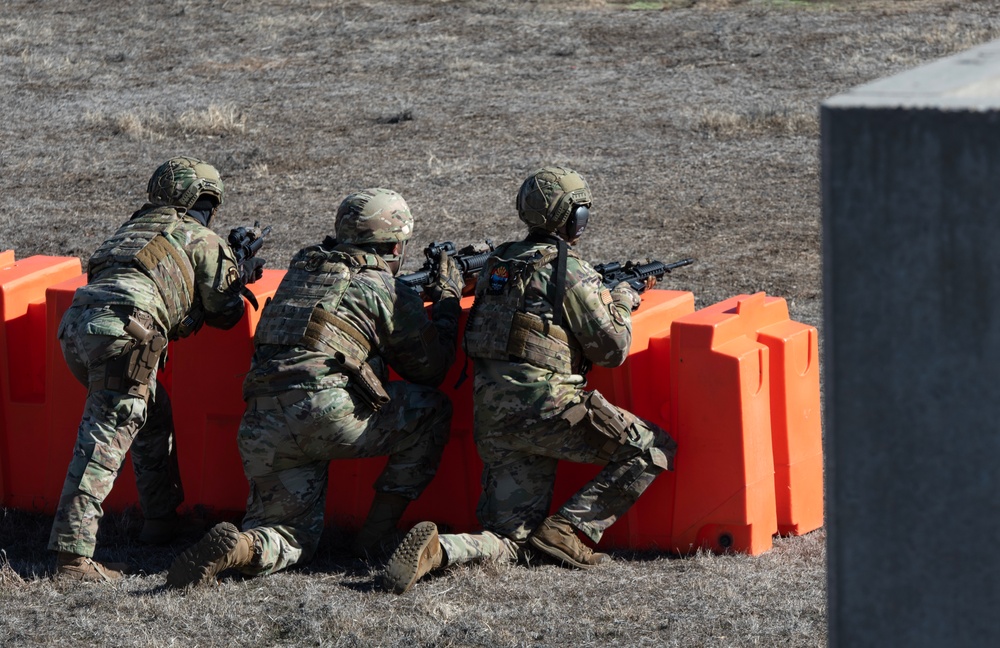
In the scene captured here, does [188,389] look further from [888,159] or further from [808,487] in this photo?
[888,159]

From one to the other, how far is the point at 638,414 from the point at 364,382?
48.7 inches

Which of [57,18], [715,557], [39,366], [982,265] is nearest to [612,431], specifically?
[715,557]

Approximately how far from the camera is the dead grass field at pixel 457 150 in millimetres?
5723

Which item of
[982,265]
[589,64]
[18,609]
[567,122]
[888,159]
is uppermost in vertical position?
[589,64]

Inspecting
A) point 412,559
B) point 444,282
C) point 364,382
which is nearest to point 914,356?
point 412,559

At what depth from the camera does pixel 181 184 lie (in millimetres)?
6730

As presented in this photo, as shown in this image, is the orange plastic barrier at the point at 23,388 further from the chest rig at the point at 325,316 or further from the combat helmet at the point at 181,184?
the chest rig at the point at 325,316

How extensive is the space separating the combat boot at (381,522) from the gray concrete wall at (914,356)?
369 cm

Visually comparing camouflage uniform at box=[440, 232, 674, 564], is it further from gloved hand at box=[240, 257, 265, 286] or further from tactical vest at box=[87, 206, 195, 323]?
tactical vest at box=[87, 206, 195, 323]

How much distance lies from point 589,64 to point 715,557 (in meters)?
13.8

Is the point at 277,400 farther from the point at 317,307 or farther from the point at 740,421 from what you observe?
the point at 740,421

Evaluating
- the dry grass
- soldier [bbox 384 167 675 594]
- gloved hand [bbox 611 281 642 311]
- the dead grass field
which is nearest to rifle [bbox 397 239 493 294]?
soldier [bbox 384 167 675 594]

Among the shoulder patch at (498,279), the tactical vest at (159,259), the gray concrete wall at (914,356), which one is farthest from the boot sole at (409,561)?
the gray concrete wall at (914,356)

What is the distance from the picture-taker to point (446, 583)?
19.7 feet
